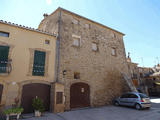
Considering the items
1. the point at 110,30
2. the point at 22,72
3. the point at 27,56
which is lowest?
the point at 22,72

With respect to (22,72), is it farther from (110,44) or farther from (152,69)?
(152,69)

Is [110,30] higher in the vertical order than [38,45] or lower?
higher

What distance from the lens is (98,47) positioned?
12133mm

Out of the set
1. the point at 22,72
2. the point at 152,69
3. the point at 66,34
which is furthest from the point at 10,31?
the point at 152,69

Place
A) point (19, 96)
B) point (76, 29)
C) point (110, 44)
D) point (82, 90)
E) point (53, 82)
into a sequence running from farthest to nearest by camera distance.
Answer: point (110, 44), point (76, 29), point (82, 90), point (53, 82), point (19, 96)

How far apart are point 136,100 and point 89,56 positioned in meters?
5.63

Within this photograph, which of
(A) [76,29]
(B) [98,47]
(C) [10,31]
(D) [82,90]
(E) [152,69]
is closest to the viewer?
(C) [10,31]

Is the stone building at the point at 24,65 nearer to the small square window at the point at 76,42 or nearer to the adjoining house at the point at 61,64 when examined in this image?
the adjoining house at the point at 61,64

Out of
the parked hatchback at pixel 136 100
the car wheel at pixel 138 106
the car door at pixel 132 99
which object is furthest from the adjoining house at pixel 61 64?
the car wheel at pixel 138 106

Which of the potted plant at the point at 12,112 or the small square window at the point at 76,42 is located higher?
the small square window at the point at 76,42

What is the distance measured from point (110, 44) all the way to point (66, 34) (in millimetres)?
5938

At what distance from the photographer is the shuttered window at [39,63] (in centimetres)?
805

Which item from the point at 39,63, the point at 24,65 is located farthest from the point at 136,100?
the point at 24,65

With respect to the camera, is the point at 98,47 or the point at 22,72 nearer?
the point at 22,72
